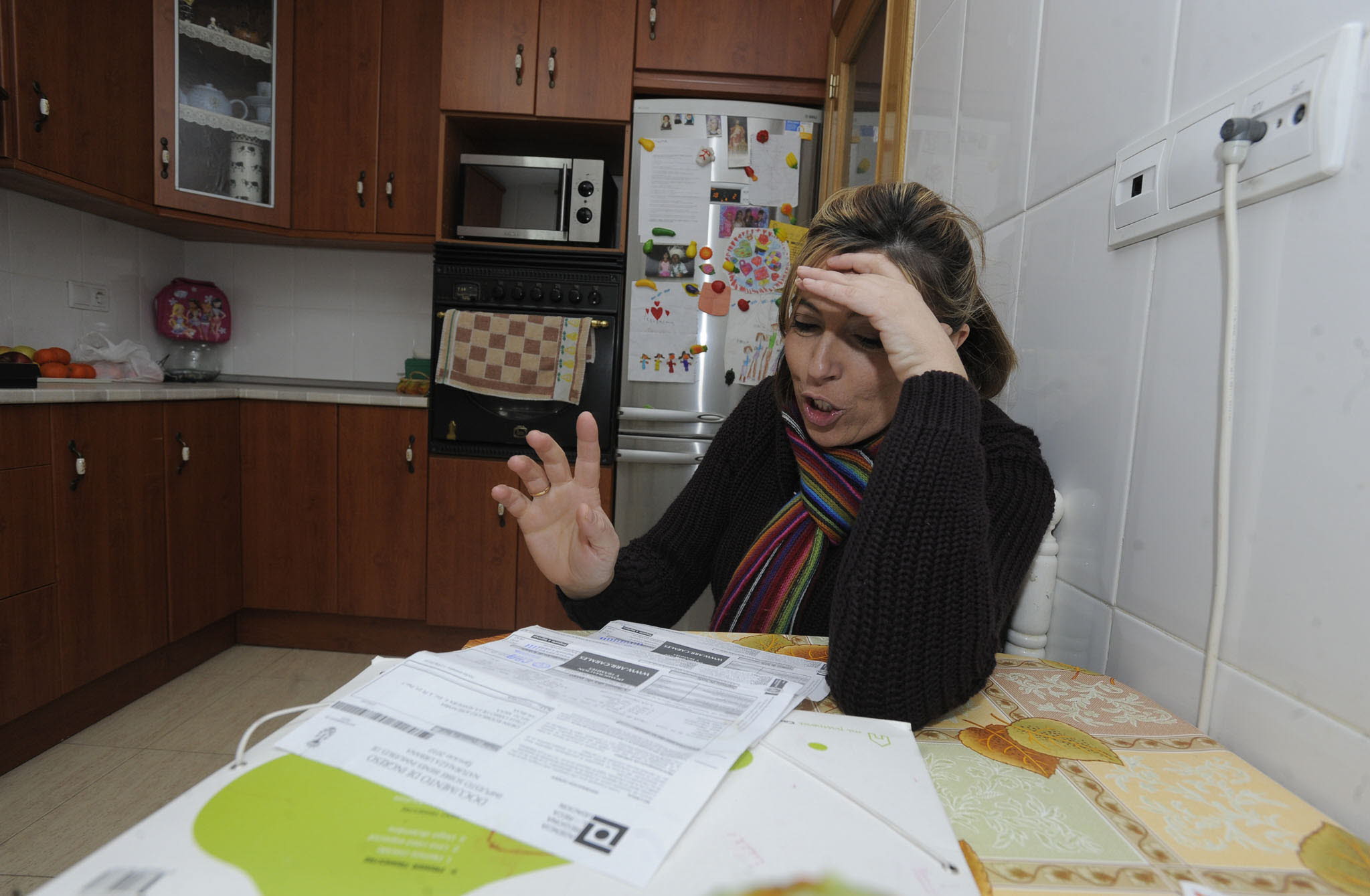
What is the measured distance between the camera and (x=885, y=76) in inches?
66.8

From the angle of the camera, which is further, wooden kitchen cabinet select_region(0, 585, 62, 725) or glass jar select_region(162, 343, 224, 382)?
glass jar select_region(162, 343, 224, 382)

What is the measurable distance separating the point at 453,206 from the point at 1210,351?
2416mm

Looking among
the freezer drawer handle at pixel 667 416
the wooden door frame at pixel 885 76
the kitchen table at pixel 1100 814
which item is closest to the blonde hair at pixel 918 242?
the kitchen table at pixel 1100 814

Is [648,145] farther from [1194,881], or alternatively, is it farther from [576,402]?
[1194,881]

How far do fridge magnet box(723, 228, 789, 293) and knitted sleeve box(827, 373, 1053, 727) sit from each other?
1.76 metres

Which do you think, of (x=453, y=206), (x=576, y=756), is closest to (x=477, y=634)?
(x=453, y=206)

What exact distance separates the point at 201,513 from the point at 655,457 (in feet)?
4.67

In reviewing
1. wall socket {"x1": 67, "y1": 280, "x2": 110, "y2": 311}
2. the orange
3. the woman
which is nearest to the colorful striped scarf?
the woman

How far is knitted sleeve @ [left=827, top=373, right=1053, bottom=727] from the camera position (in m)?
0.58

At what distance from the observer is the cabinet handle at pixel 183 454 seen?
220cm

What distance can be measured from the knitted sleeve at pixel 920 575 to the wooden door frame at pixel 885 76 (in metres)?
1.06

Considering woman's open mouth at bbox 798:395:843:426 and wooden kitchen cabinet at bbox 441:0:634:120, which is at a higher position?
wooden kitchen cabinet at bbox 441:0:634:120

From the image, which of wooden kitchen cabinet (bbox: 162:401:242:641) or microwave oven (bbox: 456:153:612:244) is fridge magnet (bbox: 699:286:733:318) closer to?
microwave oven (bbox: 456:153:612:244)

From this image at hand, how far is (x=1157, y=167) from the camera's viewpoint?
67 cm
